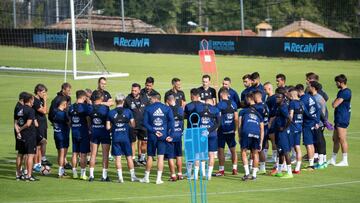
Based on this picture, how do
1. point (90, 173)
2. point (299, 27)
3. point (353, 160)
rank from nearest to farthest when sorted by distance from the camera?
point (90, 173), point (353, 160), point (299, 27)

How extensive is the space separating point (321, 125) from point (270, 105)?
5.32 feet

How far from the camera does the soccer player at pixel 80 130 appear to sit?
21.3 meters

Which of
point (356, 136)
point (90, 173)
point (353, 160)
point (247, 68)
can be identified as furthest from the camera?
point (247, 68)

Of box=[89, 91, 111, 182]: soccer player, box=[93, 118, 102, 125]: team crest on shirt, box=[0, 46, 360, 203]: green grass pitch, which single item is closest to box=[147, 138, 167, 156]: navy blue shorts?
box=[0, 46, 360, 203]: green grass pitch

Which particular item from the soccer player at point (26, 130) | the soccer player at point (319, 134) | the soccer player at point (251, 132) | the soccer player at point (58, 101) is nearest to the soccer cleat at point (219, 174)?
the soccer player at point (251, 132)

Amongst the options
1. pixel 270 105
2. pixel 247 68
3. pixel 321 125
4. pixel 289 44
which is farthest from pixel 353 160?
pixel 289 44

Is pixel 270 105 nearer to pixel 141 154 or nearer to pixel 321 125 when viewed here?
pixel 321 125

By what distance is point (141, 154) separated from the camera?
77.7ft

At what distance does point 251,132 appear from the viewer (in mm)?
21000

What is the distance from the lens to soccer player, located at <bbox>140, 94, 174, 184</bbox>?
20.4 metres

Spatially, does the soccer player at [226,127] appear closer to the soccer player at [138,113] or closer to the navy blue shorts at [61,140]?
the soccer player at [138,113]

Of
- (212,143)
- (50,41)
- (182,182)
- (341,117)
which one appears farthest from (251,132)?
(50,41)

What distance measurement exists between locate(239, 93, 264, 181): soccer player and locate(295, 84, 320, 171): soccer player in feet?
6.39

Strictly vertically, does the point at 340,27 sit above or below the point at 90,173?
above
